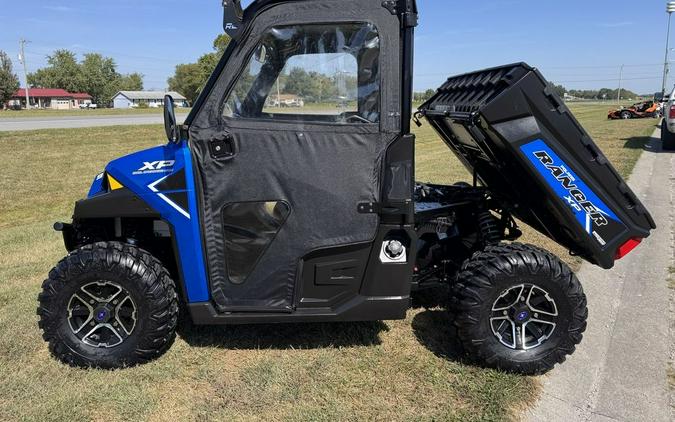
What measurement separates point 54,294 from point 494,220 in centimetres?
303

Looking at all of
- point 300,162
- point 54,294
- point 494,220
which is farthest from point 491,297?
point 54,294

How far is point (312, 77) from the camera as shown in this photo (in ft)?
10.2

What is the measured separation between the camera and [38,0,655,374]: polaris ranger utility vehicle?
2.94 meters

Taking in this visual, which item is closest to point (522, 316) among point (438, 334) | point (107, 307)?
point (438, 334)

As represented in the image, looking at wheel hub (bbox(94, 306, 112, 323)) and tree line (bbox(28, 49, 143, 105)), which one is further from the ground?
tree line (bbox(28, 49, 143, 105))

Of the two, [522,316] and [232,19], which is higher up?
[232,19]

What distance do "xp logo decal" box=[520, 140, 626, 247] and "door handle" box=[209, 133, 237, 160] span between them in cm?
165

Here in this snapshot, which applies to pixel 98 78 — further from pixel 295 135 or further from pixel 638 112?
pixel 295 135

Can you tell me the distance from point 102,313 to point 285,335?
4.05 ft

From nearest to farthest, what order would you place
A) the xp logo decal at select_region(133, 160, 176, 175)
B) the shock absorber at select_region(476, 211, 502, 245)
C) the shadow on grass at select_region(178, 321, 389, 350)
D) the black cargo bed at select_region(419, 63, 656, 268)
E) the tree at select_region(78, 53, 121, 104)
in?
the black cargo bed at select_region(419, 63, 656, 268) < the xp logo decal at select_region(133, 160, 176, 175) < the shadow on grass at select_region(178, 321, 389, 350) < the shock absorber at select_region(476, 211, 502, 245) < the tree at select_region(78, 53, 121, 104)

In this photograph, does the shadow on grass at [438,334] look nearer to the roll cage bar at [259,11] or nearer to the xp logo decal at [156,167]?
the roll cage bar at [259,11]

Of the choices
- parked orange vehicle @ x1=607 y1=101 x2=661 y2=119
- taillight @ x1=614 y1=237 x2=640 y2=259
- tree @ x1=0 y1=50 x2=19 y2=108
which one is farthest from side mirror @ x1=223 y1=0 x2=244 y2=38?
tree @ x1=0 y1=50 x2=19 y2=108

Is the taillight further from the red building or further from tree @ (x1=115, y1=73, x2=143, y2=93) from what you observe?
tree @ (x1=115, y1=73, x2=143, y2=93)

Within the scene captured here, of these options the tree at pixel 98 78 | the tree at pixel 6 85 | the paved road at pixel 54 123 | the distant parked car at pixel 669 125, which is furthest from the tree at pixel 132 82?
the distant parked car at pixel 669 125
